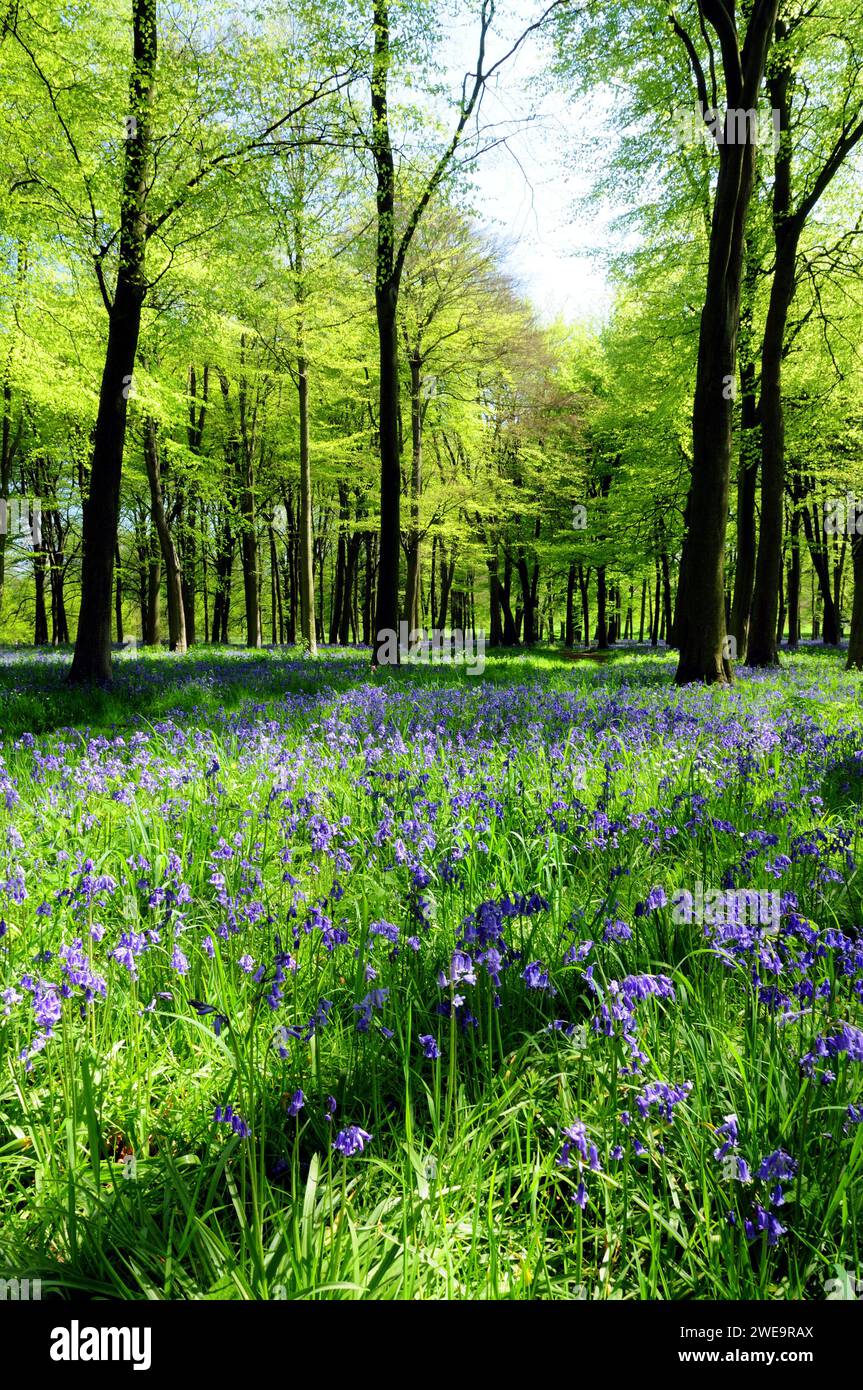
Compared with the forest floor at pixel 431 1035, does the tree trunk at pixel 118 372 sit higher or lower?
higher

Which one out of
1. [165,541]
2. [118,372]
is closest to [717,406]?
[118,372]

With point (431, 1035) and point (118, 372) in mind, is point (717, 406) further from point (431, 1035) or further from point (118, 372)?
point (431, 1035)

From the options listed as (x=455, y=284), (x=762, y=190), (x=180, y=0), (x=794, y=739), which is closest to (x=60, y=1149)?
(x=794, y=739)

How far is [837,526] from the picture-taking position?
27.5m

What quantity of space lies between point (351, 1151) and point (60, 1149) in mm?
730

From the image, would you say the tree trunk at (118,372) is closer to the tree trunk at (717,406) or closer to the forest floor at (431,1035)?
the forest floor at (431,1035)

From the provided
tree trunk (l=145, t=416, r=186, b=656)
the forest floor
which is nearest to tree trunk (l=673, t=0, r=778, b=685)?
the forest floor

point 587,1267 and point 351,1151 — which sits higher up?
point 351,1151

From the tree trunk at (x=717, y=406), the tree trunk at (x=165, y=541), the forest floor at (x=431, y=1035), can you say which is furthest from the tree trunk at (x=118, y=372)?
the tree trunk at (x=165, y=541)

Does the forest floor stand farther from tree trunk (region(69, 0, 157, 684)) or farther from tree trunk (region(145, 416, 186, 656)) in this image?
tree trunk (region(145, 416, 186, 656))

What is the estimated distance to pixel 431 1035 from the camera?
1748 mm

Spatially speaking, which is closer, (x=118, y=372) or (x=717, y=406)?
(x=118, y=372)

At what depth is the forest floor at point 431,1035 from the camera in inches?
50.1

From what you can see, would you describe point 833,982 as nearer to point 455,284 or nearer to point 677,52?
point 677,52
